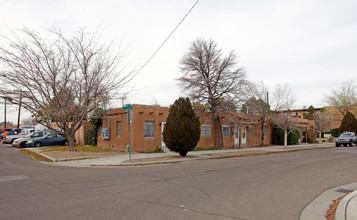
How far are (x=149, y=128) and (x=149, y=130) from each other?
0.16m

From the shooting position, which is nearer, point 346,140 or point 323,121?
point 346,140

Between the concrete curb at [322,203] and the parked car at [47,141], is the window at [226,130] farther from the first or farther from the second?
the concrete curb at [322,203]

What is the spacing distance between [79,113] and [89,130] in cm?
802

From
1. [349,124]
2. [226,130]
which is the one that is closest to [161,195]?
[226,130]

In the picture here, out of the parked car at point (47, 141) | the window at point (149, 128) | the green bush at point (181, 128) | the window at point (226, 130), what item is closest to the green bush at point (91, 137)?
the parked car at point (47, 141)

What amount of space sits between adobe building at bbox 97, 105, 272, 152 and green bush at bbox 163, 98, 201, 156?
11.8 ft

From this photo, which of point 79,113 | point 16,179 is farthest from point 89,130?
point 16,179

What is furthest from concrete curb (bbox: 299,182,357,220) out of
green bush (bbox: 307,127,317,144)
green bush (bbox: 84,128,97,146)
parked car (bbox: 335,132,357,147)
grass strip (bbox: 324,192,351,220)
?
green bush (bbox: 307,127,317,144)

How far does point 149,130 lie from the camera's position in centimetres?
2044

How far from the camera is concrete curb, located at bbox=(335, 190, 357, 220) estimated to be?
18.6 ft

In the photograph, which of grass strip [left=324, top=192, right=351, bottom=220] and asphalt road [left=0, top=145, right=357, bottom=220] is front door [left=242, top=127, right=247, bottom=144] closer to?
asphalt road [left=0, top=145, right=357, bottom=220]

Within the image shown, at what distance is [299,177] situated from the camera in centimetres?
1044

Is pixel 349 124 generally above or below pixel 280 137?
above

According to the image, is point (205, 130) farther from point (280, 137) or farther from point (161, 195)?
point (161, 195)
